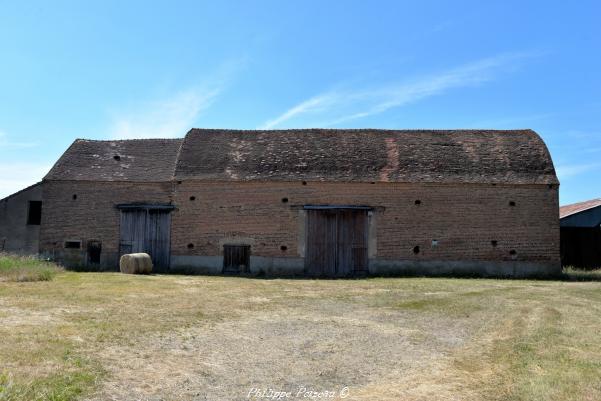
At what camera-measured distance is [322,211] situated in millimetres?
22359

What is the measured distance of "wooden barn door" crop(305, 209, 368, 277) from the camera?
867 inches

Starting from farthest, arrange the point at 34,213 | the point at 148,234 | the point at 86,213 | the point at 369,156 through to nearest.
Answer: the point at 34,213, the point at 369,156, the point at 86,213, the point at 148,234

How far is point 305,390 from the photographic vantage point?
18.5 ft

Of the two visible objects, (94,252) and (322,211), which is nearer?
(322,211)

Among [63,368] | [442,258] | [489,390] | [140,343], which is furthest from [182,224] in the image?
[489,390]

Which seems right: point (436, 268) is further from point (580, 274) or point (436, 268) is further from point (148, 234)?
point (148, 234)

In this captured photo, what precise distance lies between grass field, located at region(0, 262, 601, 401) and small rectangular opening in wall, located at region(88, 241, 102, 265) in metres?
10.3

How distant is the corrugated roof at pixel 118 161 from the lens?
2417cm

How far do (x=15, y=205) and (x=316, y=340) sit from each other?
21579 millimetres

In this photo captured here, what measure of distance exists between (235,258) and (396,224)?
7256 mm

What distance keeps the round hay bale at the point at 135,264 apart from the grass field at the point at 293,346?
22.7ft

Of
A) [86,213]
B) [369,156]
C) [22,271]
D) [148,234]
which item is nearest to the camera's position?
[22,271]

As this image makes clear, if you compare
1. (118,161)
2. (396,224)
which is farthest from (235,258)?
(118,161)

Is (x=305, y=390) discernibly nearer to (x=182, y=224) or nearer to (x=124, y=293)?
(x=124, y=293)
